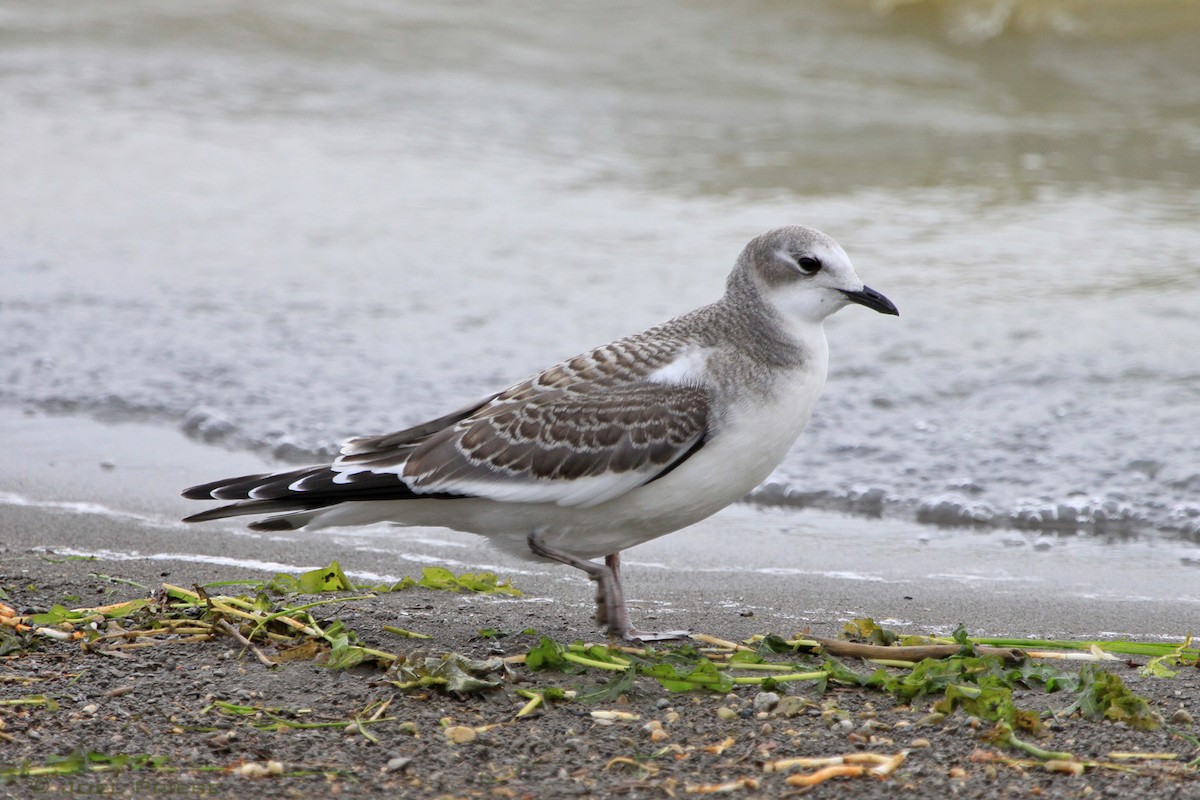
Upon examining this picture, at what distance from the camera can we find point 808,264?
488cm

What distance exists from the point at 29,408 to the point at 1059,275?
697 centimetres

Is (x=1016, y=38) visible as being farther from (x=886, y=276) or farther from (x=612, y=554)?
(x=612, y=554)

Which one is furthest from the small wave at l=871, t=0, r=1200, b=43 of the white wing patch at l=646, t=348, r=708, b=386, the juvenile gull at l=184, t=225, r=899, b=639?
the white wing patch at l=646, t=348, r=708, b=386

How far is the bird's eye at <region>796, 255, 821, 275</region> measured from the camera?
486cm

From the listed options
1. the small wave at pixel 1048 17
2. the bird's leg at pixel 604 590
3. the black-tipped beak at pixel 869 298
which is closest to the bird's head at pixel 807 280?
the black-tipped beak at pixel 869 298

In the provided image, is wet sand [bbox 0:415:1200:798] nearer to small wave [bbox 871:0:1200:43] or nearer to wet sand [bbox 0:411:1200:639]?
wet sand [bbox 0:411:1200:639]

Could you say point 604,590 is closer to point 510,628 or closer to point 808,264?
point 510,628

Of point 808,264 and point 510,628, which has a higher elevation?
point 808,264

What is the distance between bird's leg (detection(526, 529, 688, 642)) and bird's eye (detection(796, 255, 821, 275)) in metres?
1.26

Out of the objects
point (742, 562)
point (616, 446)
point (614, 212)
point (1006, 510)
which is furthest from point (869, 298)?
point (614, 212)

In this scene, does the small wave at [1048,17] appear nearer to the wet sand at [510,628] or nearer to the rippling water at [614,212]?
the rippling water at [614,212]

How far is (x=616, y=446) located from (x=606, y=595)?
1.70ft

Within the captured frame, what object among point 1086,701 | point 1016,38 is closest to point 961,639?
point 1086,701

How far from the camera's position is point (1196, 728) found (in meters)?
3.72
